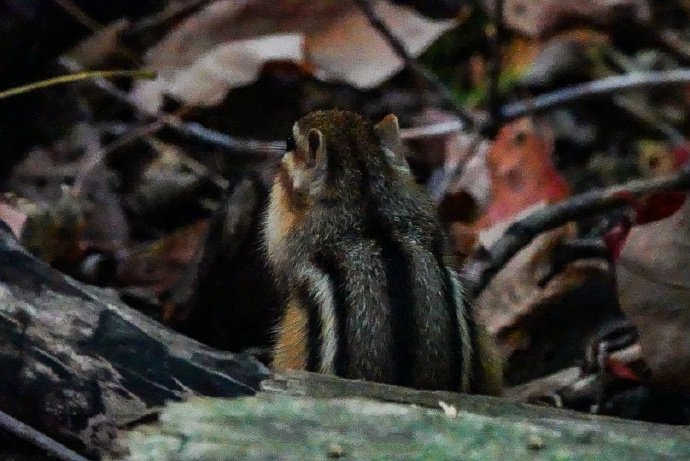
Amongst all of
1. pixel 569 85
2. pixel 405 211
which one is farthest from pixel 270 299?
pixel 569 85

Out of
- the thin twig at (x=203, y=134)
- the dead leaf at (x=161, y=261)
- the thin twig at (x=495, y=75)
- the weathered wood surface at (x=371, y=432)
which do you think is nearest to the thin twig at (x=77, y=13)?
the thin twig at (x=203, y=134)

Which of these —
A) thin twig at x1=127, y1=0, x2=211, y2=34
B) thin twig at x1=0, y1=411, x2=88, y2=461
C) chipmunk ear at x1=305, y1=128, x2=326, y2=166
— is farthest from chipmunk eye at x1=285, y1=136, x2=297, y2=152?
thin twig at x1=127, y1=0, x2=211, y2=34

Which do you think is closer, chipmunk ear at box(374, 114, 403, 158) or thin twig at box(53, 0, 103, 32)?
chipmunk ear at box(374, 114, 403, 158)

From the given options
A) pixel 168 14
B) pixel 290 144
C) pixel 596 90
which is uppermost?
pixel 168 14

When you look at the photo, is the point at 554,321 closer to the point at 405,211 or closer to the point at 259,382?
the point at 405,211

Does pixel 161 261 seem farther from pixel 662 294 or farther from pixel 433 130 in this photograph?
pixel 662 294

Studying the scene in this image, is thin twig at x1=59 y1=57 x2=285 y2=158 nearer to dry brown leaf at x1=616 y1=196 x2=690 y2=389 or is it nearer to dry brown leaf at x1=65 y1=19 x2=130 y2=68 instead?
dry brown leaf at x1=65 y1=19 x2=130 y2=68

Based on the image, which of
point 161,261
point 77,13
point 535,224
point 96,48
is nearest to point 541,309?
point 535,224
